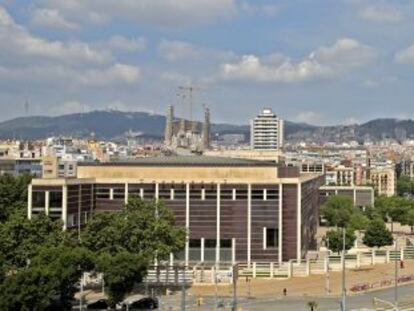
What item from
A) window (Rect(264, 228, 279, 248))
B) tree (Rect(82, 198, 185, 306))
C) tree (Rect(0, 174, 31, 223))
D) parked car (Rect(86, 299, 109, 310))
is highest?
tree (Rect(0, 174, 31, 223))

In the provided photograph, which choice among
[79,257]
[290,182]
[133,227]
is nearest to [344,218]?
[290,182]

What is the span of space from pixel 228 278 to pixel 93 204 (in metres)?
20.0

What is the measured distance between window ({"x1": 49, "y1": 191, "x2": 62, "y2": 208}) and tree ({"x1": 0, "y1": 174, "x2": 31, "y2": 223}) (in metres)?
8.03

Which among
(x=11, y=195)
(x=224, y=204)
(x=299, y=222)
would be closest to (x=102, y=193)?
(x=11, y=195)

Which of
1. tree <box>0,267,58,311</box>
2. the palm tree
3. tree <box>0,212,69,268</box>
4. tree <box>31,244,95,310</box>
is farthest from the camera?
tree <box>0,212,69,268</box>

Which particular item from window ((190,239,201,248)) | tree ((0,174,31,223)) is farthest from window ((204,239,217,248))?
tree ((0,174,31,223))

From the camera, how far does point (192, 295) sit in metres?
83.3

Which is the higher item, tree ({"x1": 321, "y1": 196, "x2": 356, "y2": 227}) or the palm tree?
tree ({"x1": 321, "y1": 196, "x2": 356, "y2": 227})

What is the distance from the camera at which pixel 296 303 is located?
256 ft

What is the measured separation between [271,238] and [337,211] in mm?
63291

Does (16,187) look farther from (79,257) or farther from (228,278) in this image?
(79,257)

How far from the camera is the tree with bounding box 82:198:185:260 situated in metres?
80.1

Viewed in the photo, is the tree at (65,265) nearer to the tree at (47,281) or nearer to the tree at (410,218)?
the tree at (47,281)

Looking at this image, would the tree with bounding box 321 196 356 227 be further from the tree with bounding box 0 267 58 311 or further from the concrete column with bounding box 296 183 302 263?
the tree with bounding box 0 267 58 311
